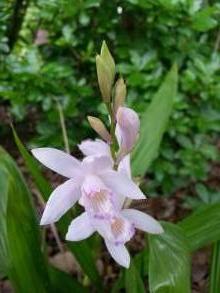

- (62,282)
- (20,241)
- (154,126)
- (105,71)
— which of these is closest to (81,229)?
(20,241)

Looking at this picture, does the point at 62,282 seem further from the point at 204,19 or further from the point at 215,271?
the point at 204,19

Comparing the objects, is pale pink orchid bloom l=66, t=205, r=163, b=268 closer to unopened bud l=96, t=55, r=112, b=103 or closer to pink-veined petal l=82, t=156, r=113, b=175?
pink-veined petal l=82, t=156, r=113, b=175

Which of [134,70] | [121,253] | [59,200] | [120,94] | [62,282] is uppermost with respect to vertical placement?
[120,94]

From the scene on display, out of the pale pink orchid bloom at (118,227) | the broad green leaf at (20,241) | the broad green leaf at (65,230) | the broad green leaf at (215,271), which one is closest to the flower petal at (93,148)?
the pale pink orchid bloom at (118,227)

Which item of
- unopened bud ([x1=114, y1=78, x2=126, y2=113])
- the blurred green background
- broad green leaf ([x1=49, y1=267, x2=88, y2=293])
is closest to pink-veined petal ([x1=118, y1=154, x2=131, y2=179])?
unopened bud ([x1=114, y1=78, x2=126, y2=113])

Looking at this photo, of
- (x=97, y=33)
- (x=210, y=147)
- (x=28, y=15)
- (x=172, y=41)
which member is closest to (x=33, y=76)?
(x=97, y=33)
